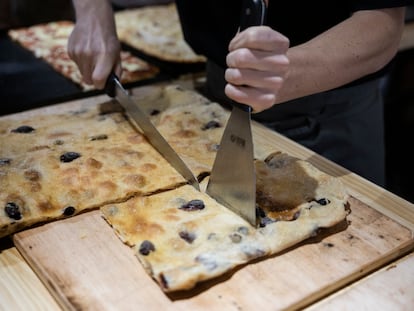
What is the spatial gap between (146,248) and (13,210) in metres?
0.36

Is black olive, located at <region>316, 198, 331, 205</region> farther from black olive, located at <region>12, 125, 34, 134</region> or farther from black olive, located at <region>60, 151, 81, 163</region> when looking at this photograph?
black olive, located at <region>12, 125, 34, 134</region>

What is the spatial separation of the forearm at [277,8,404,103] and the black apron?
355 millimetres

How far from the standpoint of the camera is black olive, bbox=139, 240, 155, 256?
3.80 feet

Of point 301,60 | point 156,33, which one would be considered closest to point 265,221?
point 301,60

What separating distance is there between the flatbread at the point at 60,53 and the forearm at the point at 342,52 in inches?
36.0

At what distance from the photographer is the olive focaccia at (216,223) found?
112 centimetres

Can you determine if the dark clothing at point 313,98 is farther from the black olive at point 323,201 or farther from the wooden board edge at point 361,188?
the black olive at point 323,201

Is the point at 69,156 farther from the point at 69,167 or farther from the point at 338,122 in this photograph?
the point at 338,122

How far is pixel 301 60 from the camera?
4.66 ft

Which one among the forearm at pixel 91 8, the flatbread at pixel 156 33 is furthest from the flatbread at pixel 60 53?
the forearm at pixel 91 8

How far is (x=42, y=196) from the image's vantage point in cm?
135

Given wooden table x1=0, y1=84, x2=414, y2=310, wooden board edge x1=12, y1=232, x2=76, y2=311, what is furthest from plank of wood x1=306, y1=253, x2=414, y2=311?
wooden board edge x1=12, y1=232, x2=76, y2=311

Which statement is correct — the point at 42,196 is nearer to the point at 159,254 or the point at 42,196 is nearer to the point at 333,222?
the point at 159,254

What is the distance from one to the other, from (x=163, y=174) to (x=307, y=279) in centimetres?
52
